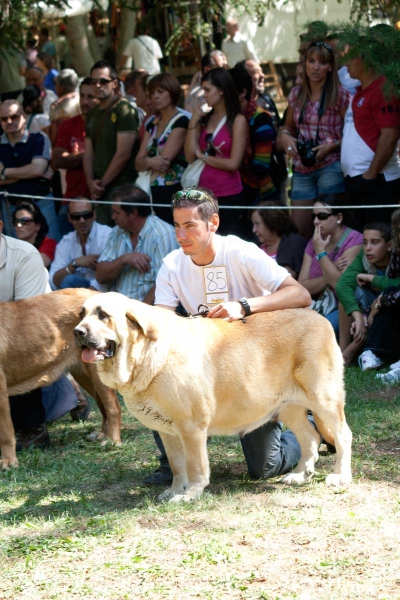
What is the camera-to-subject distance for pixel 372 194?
26.4 feet

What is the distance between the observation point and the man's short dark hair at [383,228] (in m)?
7.71

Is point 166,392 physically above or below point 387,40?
below

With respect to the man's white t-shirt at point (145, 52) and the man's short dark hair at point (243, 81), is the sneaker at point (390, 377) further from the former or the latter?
the man's white t-shirt at point (145, 52)

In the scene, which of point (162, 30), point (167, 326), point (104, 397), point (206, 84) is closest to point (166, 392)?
point (167, 326)

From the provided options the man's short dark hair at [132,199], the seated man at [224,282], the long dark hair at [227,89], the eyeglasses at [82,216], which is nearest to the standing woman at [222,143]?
the long dark hair at [227,89]

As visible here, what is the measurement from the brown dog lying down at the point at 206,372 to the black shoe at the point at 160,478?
0.29 m

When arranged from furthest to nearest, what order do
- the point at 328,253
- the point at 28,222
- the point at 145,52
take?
the point at 145,52 < the point at 28,222 < the point at 328,253

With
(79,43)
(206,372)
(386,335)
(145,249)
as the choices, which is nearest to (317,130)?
(145,249)

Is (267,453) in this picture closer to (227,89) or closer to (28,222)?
(227,89)

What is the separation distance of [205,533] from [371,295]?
4255mm

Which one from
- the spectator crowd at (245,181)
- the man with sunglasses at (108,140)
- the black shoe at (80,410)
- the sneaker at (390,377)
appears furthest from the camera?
the man with sunglasses at (108,140)

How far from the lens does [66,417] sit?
7.18m

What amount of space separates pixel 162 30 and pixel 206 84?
8.62 meters

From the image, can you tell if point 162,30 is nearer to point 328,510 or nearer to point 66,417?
point 66,417
